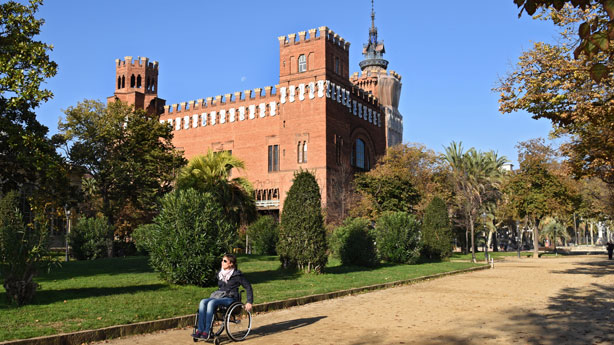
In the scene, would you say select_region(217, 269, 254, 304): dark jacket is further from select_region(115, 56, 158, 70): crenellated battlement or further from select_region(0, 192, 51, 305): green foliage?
select_region(115, 56, 158, 70): crenellated battlement

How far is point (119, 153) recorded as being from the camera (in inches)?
1088

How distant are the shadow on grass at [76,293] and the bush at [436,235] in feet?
59.7

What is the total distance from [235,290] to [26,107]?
38.2 feet

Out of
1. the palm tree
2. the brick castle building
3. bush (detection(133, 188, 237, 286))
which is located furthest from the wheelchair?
the brick castle building

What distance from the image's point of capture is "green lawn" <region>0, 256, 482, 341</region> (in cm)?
776

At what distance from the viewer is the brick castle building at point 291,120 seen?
43719 millimetres

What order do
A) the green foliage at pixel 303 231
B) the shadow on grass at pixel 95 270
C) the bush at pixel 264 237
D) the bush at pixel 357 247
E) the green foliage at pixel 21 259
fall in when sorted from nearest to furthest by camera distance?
the green foliage at pixel 21 259, the shadow on grass at pixel 95 270, the green foliage at pixel 303 231, the bush at pixel 357 247, the bush at pixel 264 237

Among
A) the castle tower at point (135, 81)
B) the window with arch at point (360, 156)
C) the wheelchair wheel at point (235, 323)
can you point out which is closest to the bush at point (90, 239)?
the wheelchair wheel at point (235, 323)

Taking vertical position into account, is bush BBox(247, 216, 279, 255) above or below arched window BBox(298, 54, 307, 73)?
below

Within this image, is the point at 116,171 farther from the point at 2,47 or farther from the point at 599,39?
the point at 599,39

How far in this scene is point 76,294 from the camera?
10.2 metres

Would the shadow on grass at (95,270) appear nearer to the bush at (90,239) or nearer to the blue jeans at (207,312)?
the bush at (90,239)

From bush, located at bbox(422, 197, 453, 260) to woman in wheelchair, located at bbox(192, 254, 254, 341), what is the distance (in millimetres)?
20761

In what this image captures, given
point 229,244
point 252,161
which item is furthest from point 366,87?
point 229,244
